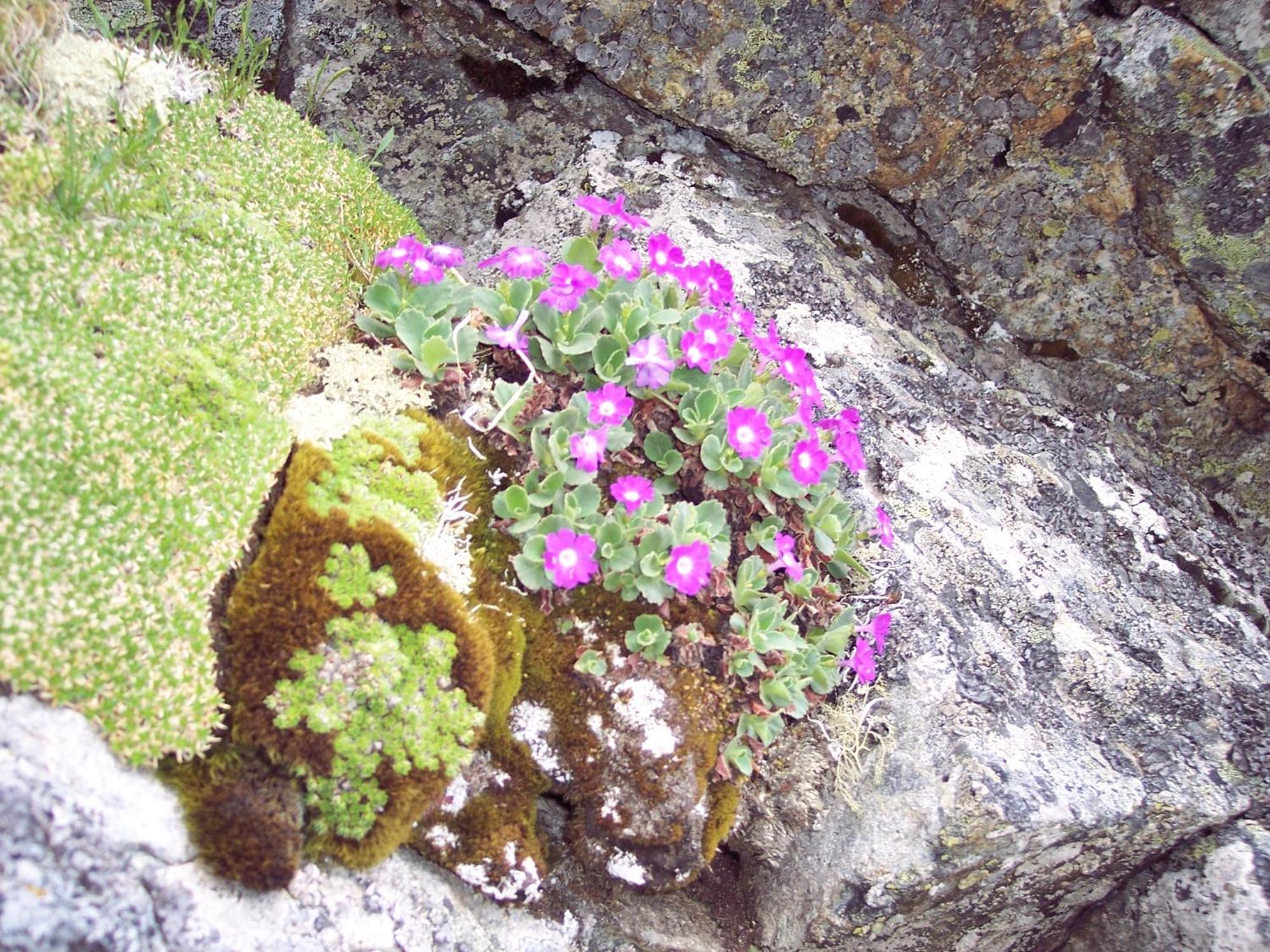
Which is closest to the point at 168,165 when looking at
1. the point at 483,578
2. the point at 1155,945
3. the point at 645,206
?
the point at 483,578

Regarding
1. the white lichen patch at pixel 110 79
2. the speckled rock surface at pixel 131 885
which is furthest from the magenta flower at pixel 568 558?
A: the white lichen patch at pixel 110 79

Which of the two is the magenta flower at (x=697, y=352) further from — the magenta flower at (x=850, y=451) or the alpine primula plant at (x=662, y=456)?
the magenta flower at (x=850, y=451)

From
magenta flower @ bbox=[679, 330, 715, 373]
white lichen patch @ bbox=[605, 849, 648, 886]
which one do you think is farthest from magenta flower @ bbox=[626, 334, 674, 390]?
white lichen patch @ bbox=[605, 849, 648, 886]

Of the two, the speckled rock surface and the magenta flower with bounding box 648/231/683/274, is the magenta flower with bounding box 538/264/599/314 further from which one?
the speckled rock surface

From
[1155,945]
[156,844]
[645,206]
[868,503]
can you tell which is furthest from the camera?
[645,206]

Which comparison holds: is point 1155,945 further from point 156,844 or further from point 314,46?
point 314,46

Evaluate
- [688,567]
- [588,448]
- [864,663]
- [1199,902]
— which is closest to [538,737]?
[688,567]
